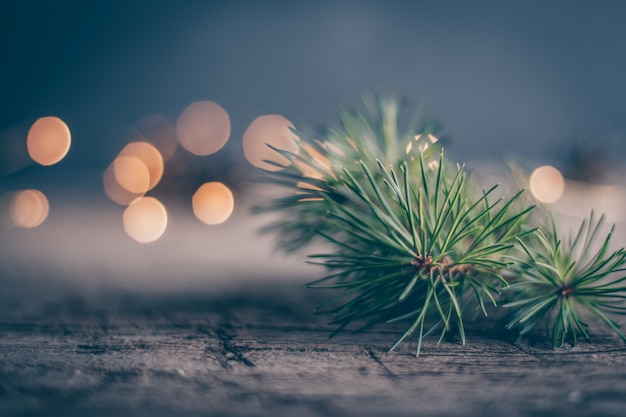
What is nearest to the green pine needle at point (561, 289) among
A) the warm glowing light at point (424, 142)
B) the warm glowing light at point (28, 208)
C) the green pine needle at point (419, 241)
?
the green pine needle at point (419, 241)

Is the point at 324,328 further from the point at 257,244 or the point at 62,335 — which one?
the point at 257,244

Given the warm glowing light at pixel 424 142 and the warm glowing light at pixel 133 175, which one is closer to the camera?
the warm glowing light at pixel 424 142

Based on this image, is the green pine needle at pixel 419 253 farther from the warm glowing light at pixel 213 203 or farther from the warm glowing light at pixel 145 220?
the warm glowing light at pixel 213 203

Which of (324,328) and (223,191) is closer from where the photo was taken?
(324,328)

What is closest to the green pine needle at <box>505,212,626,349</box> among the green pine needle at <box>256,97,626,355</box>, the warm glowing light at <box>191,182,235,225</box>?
the green pine needle at <box>256,97,626,355</box>

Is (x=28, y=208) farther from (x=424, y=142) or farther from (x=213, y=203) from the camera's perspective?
(x=424, y=142)

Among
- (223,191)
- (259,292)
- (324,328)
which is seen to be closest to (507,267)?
(324,328)

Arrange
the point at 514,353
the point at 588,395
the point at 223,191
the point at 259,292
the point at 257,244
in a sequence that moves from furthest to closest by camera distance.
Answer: the point at 223,191 → the point at 257,244 → the point at 259,292 → the point at 514,353 → the point at 588,395
